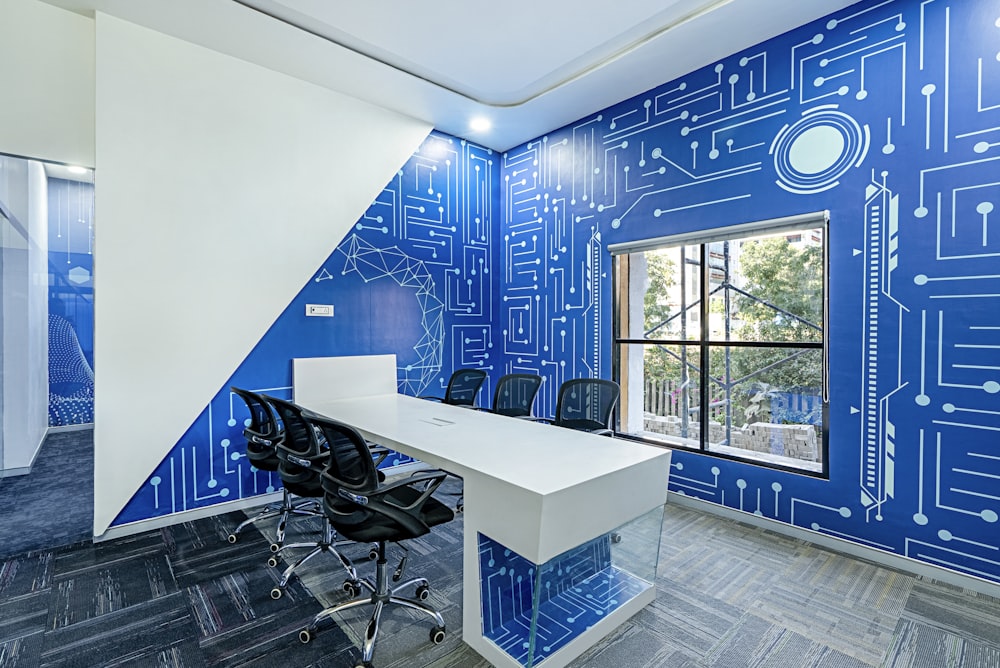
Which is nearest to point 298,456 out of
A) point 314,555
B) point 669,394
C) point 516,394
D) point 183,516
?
point 314,555

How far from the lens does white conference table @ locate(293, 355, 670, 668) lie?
1.82 metres

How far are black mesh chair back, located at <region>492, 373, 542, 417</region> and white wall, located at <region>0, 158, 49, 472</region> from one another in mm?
Result: 3737

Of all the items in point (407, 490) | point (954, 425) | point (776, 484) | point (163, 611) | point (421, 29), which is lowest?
point (163, 611)

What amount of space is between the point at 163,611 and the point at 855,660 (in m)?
3.32

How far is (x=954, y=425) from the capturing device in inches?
104

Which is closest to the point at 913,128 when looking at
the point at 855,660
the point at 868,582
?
the point at 868,582

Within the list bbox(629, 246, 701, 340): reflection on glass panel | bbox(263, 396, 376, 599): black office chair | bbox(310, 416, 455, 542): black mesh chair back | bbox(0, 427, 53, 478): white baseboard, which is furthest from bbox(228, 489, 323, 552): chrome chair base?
bbox(629, 246, 701, 340): reflection on glass panel

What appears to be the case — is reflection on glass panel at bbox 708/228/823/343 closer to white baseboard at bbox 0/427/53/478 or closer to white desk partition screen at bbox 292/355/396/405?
white desk partition screen at bbox 292/355/396/405

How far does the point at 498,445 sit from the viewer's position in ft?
8.25

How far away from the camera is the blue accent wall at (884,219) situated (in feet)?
8.46

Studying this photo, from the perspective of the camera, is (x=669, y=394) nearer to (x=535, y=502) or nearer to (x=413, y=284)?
(x=413, y=284)

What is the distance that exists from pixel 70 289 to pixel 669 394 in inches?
209

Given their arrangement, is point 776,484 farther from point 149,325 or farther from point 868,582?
point 149,325

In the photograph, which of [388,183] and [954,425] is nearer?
[954,425]
